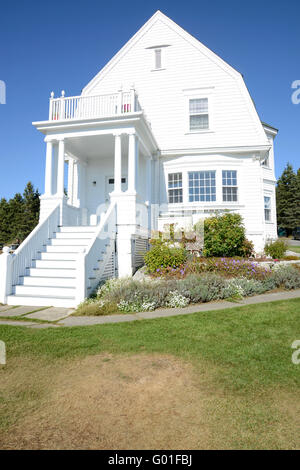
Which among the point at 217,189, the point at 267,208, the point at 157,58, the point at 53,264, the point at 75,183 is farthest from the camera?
the point at 267,208

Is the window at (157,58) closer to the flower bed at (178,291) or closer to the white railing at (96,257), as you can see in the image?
the white railing at (96,257)

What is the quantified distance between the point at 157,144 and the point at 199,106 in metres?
2.72

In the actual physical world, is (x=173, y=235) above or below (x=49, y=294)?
above

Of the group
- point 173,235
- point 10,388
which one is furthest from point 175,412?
point 173,235

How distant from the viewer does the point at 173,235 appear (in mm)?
10320

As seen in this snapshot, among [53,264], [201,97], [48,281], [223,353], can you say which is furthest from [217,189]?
[223,353]

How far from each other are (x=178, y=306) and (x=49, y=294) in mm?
3244

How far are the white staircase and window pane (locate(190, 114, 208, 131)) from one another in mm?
7395

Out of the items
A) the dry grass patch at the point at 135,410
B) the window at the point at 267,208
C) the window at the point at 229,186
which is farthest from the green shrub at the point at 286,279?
the window at the point at 267,208

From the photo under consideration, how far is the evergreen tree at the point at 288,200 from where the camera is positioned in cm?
3738

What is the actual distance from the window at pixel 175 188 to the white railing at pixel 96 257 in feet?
14.0

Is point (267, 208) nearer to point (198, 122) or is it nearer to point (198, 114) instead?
point (198, 122)

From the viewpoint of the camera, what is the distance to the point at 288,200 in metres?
39.0
